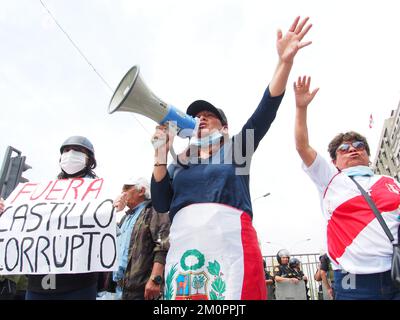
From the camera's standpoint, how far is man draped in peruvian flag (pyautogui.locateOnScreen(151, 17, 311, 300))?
65.8 inches

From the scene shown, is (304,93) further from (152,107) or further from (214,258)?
(214,258)

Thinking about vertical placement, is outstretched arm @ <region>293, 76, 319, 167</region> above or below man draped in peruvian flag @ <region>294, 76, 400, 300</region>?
above

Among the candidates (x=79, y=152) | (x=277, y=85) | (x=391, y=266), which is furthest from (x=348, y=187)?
(x=79, y=152)

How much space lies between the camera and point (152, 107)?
215 centimetres

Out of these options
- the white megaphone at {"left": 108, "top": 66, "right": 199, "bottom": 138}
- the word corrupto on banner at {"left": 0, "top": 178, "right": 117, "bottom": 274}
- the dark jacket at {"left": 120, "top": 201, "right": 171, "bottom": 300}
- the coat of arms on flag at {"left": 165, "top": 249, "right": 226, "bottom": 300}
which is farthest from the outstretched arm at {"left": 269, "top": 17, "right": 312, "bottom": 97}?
the dark jacket at {"left": 120, "top": 201, "right": 171, "bottom": 300}

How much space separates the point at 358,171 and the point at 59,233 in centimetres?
205

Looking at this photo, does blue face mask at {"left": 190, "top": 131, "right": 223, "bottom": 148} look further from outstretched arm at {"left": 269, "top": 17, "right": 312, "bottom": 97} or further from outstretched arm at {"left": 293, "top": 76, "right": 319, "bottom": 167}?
outstretched arm at {"left": 293, "top": 76, "right": 319, "bottom": 167}

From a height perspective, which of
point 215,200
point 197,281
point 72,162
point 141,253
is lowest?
point 197,281

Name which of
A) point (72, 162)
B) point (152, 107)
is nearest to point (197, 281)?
point (152, 107)

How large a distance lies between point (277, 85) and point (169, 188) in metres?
0.82

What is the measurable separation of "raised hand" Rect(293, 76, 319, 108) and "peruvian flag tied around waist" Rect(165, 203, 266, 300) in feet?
3.27
